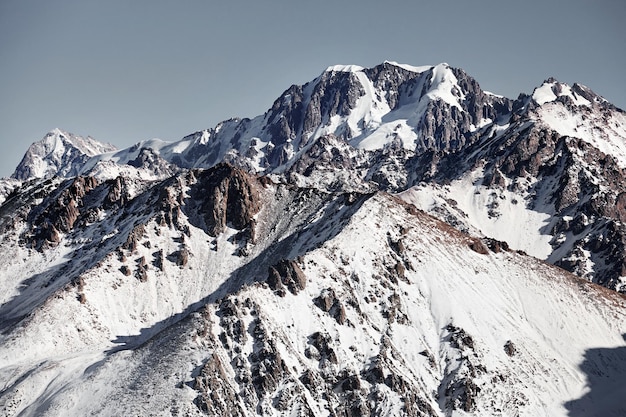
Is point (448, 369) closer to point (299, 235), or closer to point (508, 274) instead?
point (508, 274)

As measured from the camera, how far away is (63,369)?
435 ft

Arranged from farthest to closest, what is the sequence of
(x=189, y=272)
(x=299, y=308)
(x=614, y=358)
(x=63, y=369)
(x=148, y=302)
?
Result: 1. (x=189, y=272)
2. (x=148, y=302)
3. (x=614, y=358)
4. (x=299, y=308)
5. (x=63, y=369)

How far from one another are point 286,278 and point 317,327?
12969 millimetres

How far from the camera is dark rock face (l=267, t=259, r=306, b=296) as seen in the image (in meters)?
148

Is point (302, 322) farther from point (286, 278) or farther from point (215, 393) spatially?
point (215, 393)

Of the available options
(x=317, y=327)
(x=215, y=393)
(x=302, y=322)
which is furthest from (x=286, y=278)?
(x=215, y=393)

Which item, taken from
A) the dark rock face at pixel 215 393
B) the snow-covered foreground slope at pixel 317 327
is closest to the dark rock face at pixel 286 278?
the snow-covered foreground slope at pixel 317 327

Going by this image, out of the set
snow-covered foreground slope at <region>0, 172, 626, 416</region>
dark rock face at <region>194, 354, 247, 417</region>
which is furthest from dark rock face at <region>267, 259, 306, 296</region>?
dark rock face at <region>194, 354, 247, 417</region>

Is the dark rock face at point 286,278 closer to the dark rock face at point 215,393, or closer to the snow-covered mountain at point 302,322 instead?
the snow-covered mountain at point 302,322

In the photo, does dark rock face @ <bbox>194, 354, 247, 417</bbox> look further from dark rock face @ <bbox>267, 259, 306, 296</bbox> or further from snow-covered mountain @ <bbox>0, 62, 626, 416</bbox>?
dark rock face @ <bbox>267, 259, 306, 296</bbox>

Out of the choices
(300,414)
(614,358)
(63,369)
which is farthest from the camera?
(614,358)

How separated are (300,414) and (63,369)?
45.5 m

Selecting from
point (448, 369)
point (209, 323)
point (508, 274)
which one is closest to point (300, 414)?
point (209, 323)

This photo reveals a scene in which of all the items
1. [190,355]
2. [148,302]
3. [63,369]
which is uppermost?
[148,302]
